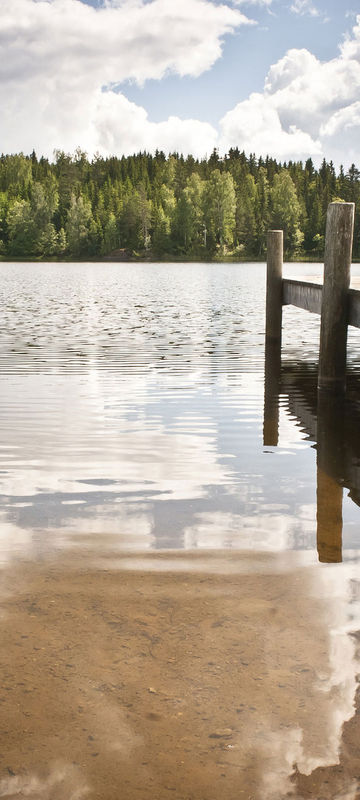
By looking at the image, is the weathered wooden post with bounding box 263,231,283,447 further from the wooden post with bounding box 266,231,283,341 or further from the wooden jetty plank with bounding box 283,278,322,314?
the wooden jetty plank with bounding box 283,278,322,314

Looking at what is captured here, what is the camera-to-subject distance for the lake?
2615 millimetres

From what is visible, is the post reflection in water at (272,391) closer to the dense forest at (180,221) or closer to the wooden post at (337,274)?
the wooden post at (337,274)

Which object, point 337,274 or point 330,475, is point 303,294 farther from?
point 330,475

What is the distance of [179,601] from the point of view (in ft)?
12.5

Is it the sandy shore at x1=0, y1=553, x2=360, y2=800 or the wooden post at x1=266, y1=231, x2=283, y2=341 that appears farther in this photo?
the wooden post at x1=266, y1=231, x2=283, y2=341

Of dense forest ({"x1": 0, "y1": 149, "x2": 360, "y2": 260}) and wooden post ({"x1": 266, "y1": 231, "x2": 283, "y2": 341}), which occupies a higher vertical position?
dense forest ({"x1": 0, "y1": 149, "x2": 360, "y2": 260})

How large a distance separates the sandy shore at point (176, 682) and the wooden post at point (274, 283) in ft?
33.8

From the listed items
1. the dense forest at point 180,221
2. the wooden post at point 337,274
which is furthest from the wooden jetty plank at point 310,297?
the dense forest at point 180,221

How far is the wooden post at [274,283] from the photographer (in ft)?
46.2

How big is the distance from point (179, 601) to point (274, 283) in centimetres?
1091

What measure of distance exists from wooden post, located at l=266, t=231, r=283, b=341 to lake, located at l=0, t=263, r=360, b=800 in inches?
205

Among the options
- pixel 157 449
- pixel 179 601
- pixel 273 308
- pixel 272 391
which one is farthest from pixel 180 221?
pixel 179 601

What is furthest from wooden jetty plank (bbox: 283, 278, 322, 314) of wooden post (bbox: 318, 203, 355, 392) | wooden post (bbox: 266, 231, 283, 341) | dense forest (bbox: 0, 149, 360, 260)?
dense forest (bbox: 0, 149, 360, 260)

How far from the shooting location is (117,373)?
12078mm
